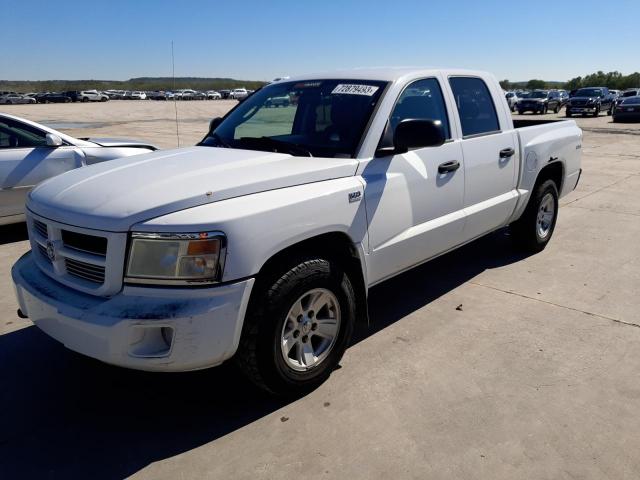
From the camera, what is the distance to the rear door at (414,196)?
130 inches

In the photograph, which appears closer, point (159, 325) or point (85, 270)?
point (159, 325)

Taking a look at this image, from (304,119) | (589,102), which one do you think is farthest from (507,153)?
(589,102)

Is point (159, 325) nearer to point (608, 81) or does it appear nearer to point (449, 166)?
point (449, 166)

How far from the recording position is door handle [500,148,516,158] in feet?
14.9

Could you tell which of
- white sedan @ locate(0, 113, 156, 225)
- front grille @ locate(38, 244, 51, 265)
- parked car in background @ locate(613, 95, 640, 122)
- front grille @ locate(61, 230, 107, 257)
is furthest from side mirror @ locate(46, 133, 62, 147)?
parked car in background @ locate(613, 95, 640, 122)

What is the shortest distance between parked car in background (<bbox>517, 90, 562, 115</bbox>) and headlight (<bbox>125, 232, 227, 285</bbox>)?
34.6m

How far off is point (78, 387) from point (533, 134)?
4.51 meters

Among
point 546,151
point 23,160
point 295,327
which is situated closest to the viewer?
point 295,327

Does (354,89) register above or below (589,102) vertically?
below

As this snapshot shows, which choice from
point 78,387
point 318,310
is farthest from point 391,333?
point 78,387

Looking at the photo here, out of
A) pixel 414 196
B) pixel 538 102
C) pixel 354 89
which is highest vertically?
pixel 538 102

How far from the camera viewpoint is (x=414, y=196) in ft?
11.7

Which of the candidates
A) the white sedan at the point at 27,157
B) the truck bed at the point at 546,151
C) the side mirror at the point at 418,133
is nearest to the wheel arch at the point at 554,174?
the truck bed at the point at 546,151

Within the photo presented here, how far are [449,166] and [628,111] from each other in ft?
93.3
